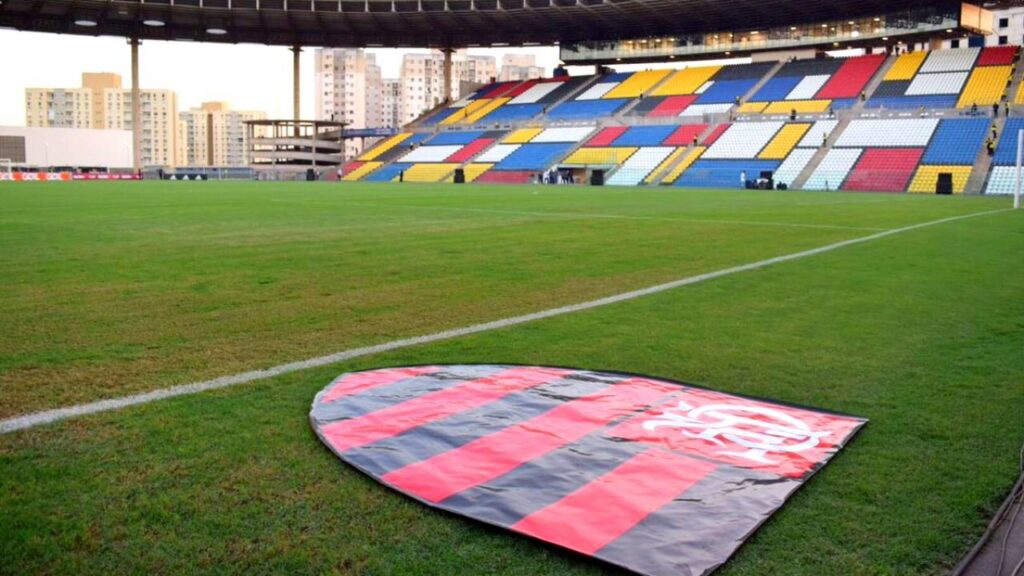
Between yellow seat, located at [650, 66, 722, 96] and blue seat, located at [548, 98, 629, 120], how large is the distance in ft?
9.16

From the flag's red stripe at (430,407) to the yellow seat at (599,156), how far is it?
4420 centimetres

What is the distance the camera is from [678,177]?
144ft

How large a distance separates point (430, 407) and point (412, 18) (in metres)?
58.0

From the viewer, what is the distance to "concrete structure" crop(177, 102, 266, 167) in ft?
591

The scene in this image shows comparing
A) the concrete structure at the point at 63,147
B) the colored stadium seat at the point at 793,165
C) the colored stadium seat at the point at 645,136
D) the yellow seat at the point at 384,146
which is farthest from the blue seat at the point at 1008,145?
the concrete structure at the point at 63,147

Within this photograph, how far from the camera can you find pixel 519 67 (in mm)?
151875

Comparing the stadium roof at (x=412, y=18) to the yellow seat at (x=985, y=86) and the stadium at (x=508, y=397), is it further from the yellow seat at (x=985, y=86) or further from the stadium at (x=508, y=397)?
the stadium at (x=508, y=397)

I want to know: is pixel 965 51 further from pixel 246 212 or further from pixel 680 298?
pixel 680 298

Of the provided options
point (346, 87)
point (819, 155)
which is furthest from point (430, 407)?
point (346, 87)

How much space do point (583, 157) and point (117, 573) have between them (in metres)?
48.8

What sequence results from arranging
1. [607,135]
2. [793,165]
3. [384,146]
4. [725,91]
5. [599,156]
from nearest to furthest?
[793,165] → [599,156] → [607,135] → [725,91] → [384,146]

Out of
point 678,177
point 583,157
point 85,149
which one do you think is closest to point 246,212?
point 678,177

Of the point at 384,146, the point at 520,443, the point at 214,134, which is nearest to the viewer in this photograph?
the point at 520,443

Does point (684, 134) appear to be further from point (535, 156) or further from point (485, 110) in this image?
point (485, 110)
